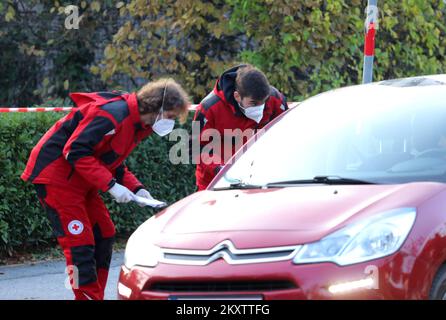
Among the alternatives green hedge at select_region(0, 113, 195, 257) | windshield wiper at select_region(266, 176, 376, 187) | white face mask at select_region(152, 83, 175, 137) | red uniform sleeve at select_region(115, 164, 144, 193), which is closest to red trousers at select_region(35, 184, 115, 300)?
red uniform sleeve at select_region(115, 164, 144, 193)

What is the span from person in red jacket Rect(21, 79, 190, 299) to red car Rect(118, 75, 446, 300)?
80cm

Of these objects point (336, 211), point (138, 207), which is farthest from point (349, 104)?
point (138, 207)

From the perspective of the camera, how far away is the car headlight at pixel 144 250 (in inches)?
195

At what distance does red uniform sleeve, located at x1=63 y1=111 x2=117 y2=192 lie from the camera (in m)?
6.28

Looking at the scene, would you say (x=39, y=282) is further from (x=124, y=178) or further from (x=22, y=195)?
(x=124, y=178)

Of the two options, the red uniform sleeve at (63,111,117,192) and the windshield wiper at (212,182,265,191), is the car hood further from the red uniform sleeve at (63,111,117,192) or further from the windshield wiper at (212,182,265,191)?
the red uniform sleeve at (63,111,117,192)

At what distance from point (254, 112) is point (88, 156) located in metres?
1.43

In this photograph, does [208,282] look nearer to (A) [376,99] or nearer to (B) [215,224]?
(B) [215,224]

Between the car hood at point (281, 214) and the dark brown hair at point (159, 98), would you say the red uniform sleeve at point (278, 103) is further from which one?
the car hood at point (281, 214)

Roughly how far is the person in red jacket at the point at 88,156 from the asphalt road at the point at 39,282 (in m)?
1.23

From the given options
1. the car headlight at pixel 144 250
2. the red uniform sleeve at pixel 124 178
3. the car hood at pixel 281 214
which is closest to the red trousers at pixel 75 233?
the red uniform sleeve at pixel 124 178

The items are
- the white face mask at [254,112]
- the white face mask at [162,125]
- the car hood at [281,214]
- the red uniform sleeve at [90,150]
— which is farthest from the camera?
the white face mask at [254,112]

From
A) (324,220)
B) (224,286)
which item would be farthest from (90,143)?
(324,220)

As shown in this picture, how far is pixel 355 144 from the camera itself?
18.4ft
